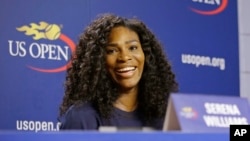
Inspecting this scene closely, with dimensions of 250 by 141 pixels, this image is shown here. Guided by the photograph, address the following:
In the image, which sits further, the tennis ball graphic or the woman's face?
the tennis ball graphic

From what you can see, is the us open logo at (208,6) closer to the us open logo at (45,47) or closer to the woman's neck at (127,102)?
the us open logo at (45,47)

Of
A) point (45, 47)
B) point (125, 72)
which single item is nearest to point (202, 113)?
point (125, 72)

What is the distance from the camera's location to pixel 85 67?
211 centimetres

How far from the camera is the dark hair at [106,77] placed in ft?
6.58

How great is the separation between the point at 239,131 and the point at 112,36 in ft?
3.75

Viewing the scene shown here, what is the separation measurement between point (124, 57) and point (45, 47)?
2.79 ft

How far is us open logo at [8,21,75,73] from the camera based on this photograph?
281cm

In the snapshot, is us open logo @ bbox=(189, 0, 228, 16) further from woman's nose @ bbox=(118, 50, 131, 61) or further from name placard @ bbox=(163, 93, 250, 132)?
name placard @ bbox=(163, 93, 250, 132)

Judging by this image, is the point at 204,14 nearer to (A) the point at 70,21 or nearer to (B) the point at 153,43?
(A) the point at 70,21

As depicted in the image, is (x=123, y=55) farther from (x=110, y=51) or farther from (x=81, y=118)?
(x=81, y=118)

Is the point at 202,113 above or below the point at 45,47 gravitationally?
below

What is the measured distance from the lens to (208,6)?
3.69 meters

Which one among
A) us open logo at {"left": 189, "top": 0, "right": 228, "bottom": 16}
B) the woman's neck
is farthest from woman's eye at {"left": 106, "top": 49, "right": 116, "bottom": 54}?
us open logo at {"left": 189, "top": 0, "right": 228, "bottom": 16}

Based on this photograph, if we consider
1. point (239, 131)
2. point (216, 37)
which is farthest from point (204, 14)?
point (239, 131)
